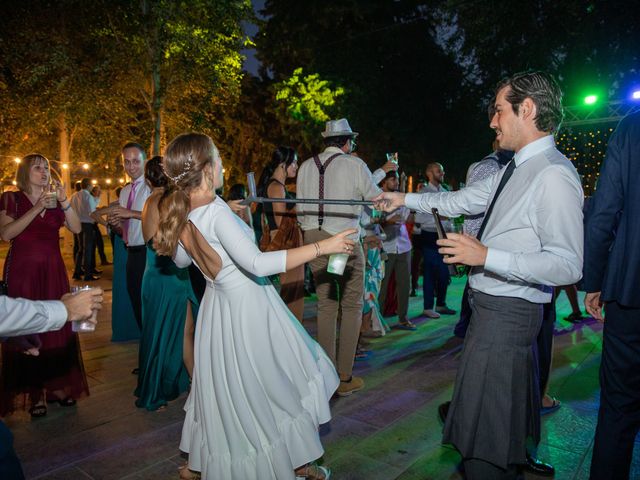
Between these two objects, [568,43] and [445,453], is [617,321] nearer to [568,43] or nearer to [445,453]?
[445,453]

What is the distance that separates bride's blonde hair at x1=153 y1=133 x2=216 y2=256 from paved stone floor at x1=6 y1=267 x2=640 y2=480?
1593 mm

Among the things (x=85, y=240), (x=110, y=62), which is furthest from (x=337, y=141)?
(x=110, y=62)

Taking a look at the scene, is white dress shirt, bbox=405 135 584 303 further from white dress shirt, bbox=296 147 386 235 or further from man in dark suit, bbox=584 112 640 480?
white dress shirt, bbox=296 147 386 235

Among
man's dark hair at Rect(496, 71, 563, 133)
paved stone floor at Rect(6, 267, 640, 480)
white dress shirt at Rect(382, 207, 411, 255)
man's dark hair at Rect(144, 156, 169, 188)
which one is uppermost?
man's dark hair at Rect(496, 71, 563, 133)

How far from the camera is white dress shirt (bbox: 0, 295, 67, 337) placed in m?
1.59

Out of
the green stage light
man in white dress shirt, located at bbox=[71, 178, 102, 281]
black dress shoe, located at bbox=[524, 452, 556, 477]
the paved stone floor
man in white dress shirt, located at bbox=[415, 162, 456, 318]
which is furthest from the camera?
the green stage light

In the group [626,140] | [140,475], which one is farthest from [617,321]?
[140,475]

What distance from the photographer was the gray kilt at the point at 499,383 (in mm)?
2109

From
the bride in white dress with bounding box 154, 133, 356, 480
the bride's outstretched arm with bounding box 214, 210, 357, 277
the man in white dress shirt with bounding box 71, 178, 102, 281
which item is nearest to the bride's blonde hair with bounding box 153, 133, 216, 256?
the bride in white dress with bounding box 154, 133, 356, 480

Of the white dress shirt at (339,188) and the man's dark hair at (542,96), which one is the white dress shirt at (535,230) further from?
the white dress shirt at (339,188)

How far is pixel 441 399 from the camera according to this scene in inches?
150

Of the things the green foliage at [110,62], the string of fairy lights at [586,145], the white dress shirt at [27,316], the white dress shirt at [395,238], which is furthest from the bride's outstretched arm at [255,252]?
the string of fairy lights at [586,145]

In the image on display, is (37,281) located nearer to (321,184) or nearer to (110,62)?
(321,184)

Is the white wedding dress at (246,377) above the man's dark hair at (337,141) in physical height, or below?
below
